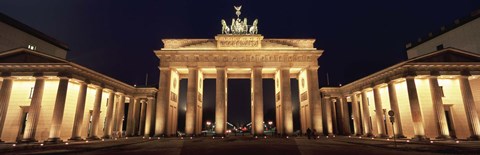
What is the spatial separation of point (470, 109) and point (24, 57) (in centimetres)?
4991

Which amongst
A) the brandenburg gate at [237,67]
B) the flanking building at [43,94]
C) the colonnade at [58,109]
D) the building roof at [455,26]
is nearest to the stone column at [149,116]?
the colonnade at [58,109]

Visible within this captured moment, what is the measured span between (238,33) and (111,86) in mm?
20981

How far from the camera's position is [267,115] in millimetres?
73625

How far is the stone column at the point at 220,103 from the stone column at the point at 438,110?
86.4 feet

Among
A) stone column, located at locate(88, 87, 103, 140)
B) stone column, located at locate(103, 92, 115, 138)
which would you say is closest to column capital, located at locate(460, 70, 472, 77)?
stone column, located at locate(88, 87, 103, 140)

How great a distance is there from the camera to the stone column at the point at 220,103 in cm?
3706

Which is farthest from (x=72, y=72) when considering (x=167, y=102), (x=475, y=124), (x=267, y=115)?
(x=267, y=115)

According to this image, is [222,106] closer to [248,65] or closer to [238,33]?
[248,65]

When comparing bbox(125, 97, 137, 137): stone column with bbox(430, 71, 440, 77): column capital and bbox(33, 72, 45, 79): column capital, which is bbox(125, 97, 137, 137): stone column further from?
bbox(430, 71, 440, 77): column capital

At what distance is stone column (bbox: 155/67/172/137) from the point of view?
122 feet

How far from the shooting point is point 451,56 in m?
28.7

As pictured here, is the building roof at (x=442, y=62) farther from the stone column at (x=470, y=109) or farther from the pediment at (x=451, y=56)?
the stone column at (x=470, y=109)

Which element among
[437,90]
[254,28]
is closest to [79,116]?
[254,28]

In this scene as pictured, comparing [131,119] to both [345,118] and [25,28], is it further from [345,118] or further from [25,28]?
[345,118]
